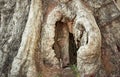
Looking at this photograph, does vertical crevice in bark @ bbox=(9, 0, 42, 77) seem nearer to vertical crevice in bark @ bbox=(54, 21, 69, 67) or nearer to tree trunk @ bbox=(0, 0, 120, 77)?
tree trunk @ bbox=(0, 0, 120, 77)

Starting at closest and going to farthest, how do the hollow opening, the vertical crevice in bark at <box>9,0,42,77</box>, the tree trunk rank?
the tree trunk
the vertical crevice in bark at <box>9,0,42,77</box>
the hollow opening

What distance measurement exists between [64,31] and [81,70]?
98 cm

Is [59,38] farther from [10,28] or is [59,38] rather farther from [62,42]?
[10,28]

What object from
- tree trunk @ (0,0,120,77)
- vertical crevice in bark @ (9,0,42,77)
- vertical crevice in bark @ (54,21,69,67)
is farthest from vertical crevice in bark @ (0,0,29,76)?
vertical crevice in bark @ (54,21,69,67)

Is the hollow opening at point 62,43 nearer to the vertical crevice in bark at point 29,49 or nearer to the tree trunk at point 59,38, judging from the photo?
the tree trunk at point 59,38

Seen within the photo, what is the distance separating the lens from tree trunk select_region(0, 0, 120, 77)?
6.16 meters

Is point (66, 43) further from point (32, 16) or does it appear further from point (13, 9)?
point (13, 9)

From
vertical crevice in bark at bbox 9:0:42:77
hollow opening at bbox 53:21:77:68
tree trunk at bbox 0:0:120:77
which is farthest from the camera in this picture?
hollow opening at bbox 53:21:77:68

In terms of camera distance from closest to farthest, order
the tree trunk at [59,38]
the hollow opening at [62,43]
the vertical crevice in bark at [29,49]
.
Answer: the tree trunk at [59,38], the vertical crevice in bark at [29,49], the hollow opening at [62,43]

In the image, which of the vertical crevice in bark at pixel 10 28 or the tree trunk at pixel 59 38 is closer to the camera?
the tree trunk at pixel 59 38

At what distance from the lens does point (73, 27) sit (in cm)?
641

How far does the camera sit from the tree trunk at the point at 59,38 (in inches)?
243

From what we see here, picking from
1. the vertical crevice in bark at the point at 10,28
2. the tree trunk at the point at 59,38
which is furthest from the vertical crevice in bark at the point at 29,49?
the vertical crevice in bark at the point at 10,28

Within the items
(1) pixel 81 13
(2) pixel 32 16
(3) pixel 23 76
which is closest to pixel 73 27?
(1) pixel 81 13
